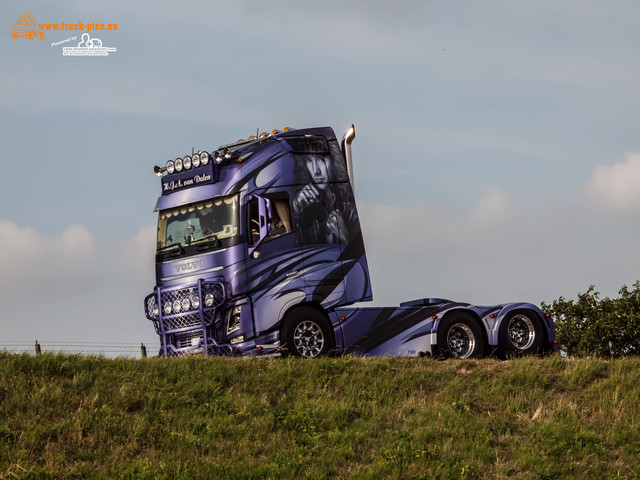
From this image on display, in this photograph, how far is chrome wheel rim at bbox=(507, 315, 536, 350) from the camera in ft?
63.7

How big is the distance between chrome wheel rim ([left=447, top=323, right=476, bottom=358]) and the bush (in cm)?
1446

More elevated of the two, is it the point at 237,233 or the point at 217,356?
the point at 237,233

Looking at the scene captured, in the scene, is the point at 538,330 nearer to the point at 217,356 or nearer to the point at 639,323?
the point at 217,356

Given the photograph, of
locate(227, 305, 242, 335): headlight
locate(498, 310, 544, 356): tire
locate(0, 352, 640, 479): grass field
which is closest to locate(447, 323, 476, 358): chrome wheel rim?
locate(498, 310, 544, 356): tire

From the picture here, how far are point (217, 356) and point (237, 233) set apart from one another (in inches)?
96.8

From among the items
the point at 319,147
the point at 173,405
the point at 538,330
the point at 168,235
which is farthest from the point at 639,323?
the point at 173,405

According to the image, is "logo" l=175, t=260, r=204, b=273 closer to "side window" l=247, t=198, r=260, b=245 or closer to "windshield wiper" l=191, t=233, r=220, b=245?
"windshield wiper" l=191, t=233, r=220, b=245

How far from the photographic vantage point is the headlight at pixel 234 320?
17.1 metres

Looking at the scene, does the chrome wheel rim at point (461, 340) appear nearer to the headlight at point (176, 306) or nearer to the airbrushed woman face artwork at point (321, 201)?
the airbrushed woman face artwork at point (321, 201)

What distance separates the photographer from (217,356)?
1631 cm

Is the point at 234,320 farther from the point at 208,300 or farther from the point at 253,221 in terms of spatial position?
the point at 253,221

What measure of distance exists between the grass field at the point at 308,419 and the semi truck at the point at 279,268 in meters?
1.56

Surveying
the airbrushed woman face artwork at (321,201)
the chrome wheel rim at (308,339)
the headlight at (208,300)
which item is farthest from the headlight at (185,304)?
the airbrushed woman face artwork at (321,201)

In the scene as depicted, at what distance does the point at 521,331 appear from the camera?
19.6m
